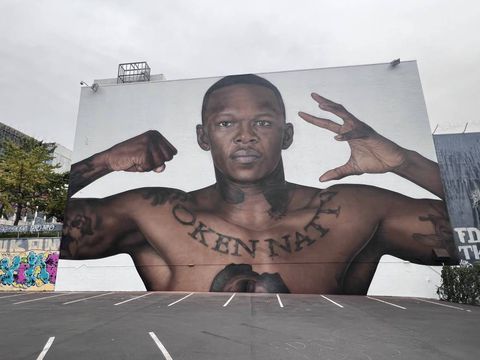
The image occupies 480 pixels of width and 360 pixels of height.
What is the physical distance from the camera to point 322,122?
23.5 metres

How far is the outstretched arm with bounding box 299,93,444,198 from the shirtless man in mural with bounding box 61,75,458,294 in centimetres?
7

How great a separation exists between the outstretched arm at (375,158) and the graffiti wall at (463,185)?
17.9ft

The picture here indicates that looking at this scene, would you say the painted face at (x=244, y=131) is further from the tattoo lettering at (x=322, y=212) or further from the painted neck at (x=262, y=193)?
the tattoo lettering at (x=322, y=212)

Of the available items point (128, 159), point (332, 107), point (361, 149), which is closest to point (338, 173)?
point (361, 149)

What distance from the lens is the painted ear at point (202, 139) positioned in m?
24.0

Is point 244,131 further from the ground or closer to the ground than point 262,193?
further from the ground

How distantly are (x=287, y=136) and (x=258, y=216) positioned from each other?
6.01 m

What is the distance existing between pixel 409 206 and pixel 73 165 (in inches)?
938

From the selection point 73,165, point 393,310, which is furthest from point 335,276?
point 73,165

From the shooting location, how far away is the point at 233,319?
10.6m

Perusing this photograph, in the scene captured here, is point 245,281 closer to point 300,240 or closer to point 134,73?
point 300,240

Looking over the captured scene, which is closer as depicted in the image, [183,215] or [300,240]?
[300,240]

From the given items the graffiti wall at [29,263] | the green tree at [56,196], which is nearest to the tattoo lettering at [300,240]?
the graffiti wall at [29,263]

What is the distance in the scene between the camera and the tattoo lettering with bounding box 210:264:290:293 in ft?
67.9
